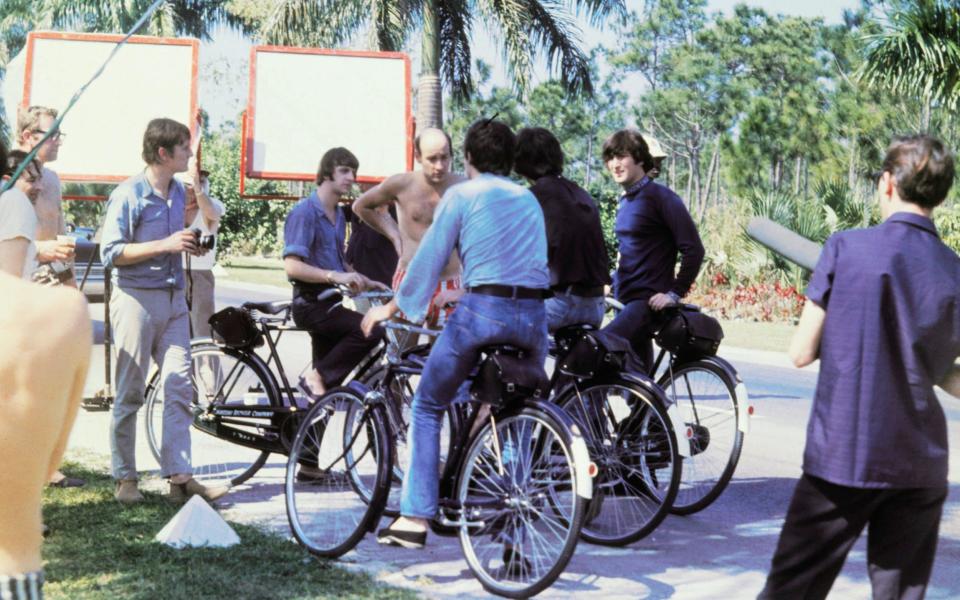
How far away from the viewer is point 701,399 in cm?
688

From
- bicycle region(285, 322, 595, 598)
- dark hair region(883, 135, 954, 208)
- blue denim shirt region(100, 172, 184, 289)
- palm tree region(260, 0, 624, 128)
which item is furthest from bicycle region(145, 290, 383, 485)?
palm tree region(260, 0, 624, 128)

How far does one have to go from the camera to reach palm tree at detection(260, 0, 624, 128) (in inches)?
1054

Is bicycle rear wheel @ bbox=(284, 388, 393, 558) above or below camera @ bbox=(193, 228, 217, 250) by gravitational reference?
below

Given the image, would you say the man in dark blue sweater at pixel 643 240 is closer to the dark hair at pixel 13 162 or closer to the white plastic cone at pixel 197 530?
the white plastic cone at pixel 197 530

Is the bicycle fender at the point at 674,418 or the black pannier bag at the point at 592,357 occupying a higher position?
the black pannier bag at the point at 592,357

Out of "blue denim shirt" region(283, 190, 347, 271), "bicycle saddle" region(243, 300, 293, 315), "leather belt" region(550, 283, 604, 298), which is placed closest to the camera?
"leather belt" region(550, 283, 604, 298)

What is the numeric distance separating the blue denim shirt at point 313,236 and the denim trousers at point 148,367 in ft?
2.51

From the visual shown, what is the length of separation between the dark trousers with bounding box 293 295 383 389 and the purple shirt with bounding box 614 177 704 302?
1.40 metres

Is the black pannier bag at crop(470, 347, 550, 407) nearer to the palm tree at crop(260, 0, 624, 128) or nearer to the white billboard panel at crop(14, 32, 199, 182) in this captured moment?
the white billboard panel at crop(14, 32, 199, 182)

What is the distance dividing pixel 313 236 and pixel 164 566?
2.51 meters

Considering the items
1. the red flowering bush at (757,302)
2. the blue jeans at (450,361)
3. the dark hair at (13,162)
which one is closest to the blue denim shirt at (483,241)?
the blue jeans at (450,361)

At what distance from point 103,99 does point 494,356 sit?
26.6 feet

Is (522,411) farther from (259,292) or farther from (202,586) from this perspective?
(259,292)

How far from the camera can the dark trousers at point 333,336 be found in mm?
7086
